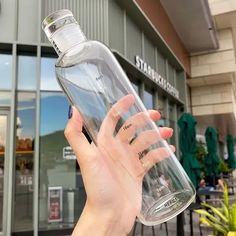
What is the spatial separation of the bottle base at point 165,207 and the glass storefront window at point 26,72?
→ 550cm

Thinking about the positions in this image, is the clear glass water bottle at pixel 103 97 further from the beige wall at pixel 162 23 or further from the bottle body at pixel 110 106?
the beige wall at pixel 162 23

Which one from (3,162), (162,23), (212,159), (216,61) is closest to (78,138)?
(3,162)

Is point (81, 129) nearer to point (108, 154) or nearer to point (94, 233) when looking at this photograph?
point (108, 154)

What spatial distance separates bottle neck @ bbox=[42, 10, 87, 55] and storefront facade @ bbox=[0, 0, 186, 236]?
5.16 m

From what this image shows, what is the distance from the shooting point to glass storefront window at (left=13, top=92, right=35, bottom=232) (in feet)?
19.9

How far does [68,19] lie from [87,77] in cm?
24

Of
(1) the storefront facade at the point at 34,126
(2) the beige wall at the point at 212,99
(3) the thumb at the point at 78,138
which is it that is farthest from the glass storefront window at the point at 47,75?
(2) the beige wall at the point at 212,99

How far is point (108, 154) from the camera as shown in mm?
1283

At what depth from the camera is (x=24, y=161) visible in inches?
245

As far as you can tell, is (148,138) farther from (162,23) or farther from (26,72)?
(162,23)

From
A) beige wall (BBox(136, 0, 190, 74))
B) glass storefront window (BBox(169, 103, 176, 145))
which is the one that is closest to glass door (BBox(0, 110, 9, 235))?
beige wall (BBox(136, 0, 190, 74))

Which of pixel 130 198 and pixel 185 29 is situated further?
pixel 185 29

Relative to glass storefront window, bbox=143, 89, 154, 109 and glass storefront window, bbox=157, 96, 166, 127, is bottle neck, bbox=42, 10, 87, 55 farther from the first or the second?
glass storefront window, bbox=157, 96, 166, 127

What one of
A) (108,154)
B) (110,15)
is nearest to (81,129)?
(108,154)
